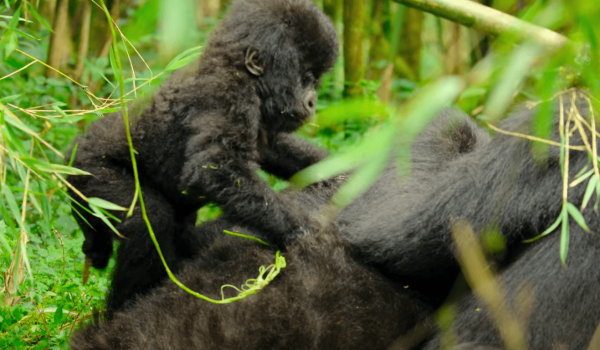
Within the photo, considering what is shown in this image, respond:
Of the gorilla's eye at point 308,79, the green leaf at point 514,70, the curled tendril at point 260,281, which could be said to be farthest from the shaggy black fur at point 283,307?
the green leaf at point 514,70

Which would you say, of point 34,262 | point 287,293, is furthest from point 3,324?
point 287,293

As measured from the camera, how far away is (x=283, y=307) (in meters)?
1.89

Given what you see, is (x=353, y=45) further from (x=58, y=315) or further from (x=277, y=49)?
(x=58, y=315)

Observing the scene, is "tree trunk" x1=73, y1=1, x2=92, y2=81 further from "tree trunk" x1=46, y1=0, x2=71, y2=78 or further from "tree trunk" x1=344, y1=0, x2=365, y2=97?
"tree trunk" x1=344, y1=0, x2=365, y2=97

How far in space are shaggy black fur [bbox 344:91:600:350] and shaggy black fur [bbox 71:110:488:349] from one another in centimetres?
11

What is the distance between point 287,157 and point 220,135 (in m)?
0.59

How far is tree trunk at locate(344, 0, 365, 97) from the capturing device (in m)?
4.43

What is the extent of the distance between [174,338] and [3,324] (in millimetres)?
847

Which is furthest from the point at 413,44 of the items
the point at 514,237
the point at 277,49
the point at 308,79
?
the point at 514,237

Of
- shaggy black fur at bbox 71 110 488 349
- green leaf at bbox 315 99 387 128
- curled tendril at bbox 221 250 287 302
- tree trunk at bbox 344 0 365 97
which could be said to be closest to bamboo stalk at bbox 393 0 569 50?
green leaf at bbox 315 99 387 128

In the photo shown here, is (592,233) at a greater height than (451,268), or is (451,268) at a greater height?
(592,233)

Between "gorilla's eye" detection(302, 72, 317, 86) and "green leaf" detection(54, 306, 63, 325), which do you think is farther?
"gorilla's eye" detection(302, 72, 317, 86)

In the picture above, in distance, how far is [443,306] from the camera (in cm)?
194

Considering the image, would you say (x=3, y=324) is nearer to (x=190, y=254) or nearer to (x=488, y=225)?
(x=190, y=254)
